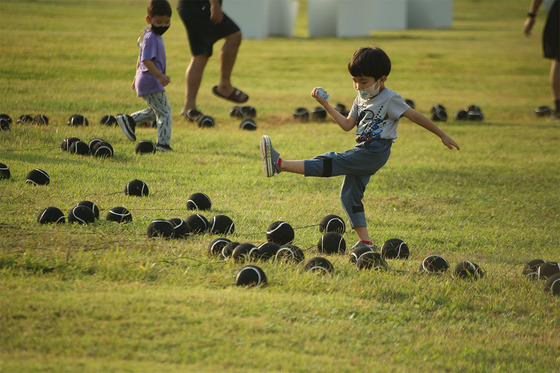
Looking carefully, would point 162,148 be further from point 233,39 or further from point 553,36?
point 553,36

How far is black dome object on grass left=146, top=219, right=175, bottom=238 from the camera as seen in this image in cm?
619

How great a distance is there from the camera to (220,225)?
21.7ft

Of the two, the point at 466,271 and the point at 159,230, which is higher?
the point at 159,230

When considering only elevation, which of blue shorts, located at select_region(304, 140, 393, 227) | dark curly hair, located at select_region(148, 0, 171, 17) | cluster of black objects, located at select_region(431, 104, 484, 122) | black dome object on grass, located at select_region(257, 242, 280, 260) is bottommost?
cluster of black objects, located at select_region(431, 104, 484, 122)

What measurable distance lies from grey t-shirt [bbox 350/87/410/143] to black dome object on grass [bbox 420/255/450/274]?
44.0 inches

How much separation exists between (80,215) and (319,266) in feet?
7.25

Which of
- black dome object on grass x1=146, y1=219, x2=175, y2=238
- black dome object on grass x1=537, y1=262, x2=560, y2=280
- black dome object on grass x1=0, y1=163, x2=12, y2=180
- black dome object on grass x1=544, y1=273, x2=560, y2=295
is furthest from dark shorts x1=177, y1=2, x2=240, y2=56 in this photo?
black dome object on grass x1=544, y1=273, x2=560, y2=295

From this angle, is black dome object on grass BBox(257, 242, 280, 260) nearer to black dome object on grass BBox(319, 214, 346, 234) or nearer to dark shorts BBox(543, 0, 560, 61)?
black dome object on grass BBox(319, 214, 346, 234)

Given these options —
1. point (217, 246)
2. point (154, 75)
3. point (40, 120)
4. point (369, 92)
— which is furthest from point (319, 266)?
point (40, 120)

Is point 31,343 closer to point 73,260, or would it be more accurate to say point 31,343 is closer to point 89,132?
point 73,260

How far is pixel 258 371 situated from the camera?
161 inches

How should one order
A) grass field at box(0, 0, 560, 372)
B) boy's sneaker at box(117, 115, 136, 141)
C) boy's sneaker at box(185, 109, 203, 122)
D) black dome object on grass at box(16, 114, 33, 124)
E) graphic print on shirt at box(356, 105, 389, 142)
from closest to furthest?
grass field at box(0, 0, 560, 372) < graphic print on shirt at box(356, 105, 389, 142) < boy's sneaker at box(117, 115, 136, 141) < black dome object on grass at box(16, 114, 33, 124) < boy's sneaker at box(185, 109, 203, 122)

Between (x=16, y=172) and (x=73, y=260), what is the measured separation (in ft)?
10.6

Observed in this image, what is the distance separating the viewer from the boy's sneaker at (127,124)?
10.1 meters
